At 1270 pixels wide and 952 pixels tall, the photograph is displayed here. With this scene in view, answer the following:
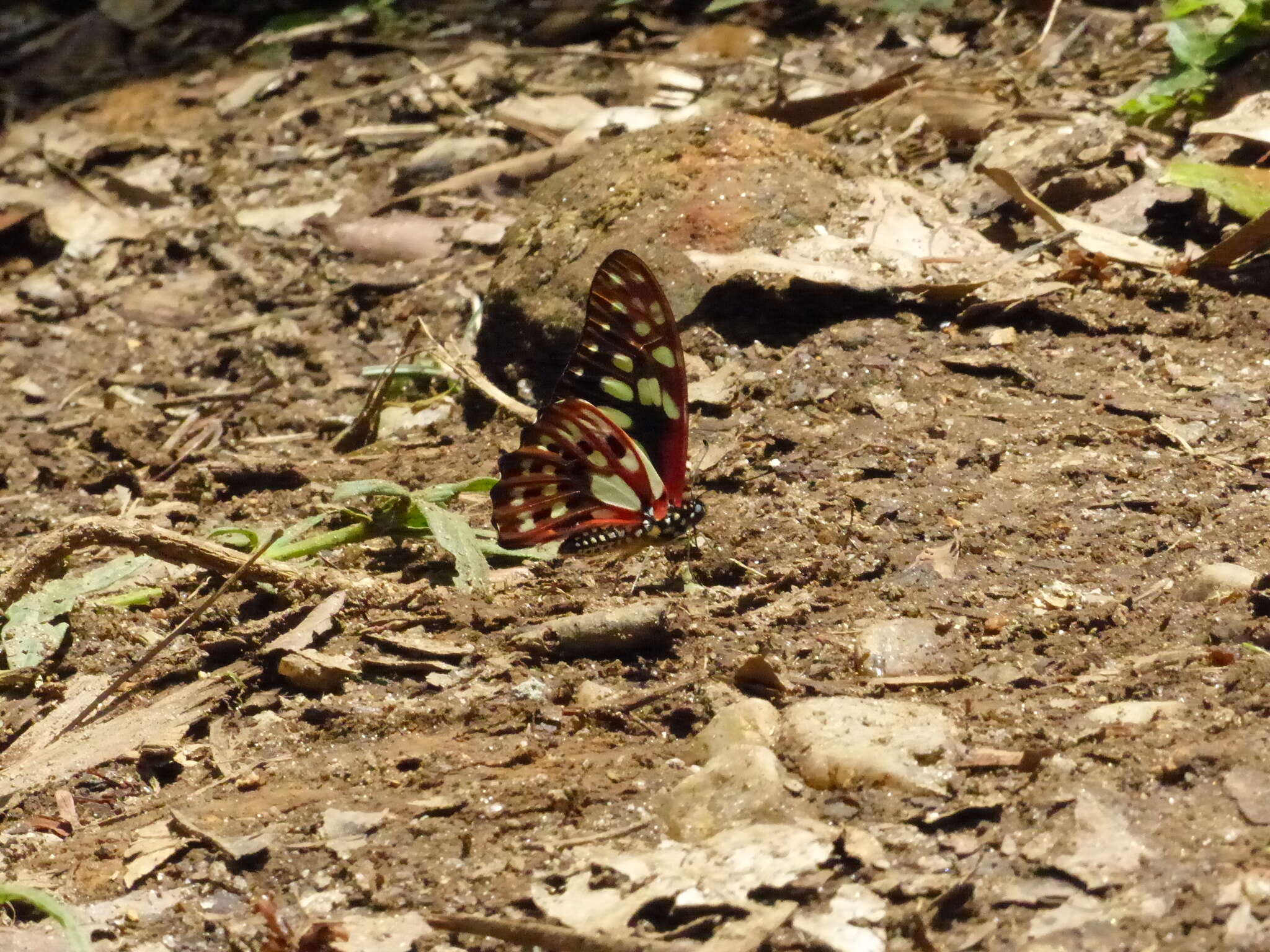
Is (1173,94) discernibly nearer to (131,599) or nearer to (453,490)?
(453,490)

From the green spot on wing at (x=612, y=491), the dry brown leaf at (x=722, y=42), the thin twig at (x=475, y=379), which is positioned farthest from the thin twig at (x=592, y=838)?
the dry brown leaf at (x=722, y=42)

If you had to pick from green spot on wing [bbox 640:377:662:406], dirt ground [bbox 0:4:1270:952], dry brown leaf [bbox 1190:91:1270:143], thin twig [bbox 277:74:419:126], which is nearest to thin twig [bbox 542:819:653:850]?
dirt ground [bbox 0:4:1270:952]

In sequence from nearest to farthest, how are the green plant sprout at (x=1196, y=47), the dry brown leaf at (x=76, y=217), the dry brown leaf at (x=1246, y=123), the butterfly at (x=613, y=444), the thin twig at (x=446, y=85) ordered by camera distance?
1. the butterfly at (x=613, y=444)
2. the dry brown leaf at (x=1246, y=123)
3. the green plant sprout at (x=1196, y=47)
4. the dry brown leaf at (x=76, y=217)
5. the thin twig at (x=446, y=85)

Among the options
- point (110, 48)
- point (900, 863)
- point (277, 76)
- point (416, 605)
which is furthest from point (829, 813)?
point (110, 48)

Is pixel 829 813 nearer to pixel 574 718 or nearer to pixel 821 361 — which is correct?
pixel 574 718

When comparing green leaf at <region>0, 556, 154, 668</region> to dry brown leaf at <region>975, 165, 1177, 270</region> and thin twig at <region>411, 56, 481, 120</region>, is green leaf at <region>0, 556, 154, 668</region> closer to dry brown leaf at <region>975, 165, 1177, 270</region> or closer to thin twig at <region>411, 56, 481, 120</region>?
dry brown leaf at <region>975, 165, 1177, 270</region>

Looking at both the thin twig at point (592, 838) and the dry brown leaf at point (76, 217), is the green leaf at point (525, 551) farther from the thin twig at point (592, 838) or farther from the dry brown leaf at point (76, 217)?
the dry brown leaf at point (76, 217)
